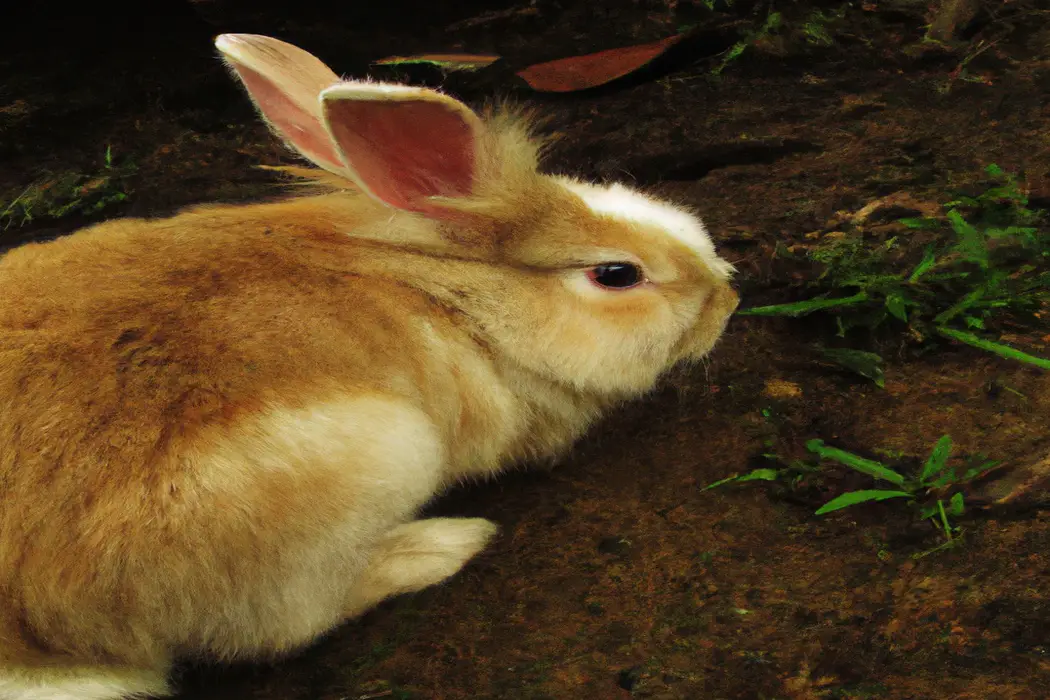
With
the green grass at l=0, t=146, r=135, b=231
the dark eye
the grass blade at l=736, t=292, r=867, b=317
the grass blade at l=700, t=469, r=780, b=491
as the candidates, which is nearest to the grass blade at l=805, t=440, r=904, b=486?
the grass blade at l=700, t=469, r=780, b=491

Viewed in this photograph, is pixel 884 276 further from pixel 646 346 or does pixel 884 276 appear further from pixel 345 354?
pixel 345 354

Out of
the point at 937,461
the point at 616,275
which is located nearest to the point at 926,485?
the point at 937,461

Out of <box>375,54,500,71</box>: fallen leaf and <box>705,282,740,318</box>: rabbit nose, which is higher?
<box>375,54,500,71</box>: fallen leaf

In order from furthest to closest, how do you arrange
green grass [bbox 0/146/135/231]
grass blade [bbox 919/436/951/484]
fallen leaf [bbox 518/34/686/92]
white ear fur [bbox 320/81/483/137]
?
1. fallen leaf [bbox 518/34/686/92]
2. green grass [bbox 0/146/135/231]
3. grass blade [bbox 919/436/951/484]
4. white ear fur [bbox 320/81/483/137]

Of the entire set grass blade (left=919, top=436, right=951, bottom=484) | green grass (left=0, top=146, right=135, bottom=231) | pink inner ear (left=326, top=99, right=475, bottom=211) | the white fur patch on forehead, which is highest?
pink inner ear (left=326, top=99, right=475, bottom=211)

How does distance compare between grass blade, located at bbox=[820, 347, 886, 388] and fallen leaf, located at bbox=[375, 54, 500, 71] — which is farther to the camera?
fallen leaf, located at bbox=[375, 54, 500, 71]

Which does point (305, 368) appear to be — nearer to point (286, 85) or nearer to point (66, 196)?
point (286, 85)

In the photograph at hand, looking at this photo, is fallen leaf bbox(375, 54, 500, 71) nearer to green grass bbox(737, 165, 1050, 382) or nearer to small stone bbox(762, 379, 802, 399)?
green grass bbox(737, 165, 1050, 382)
